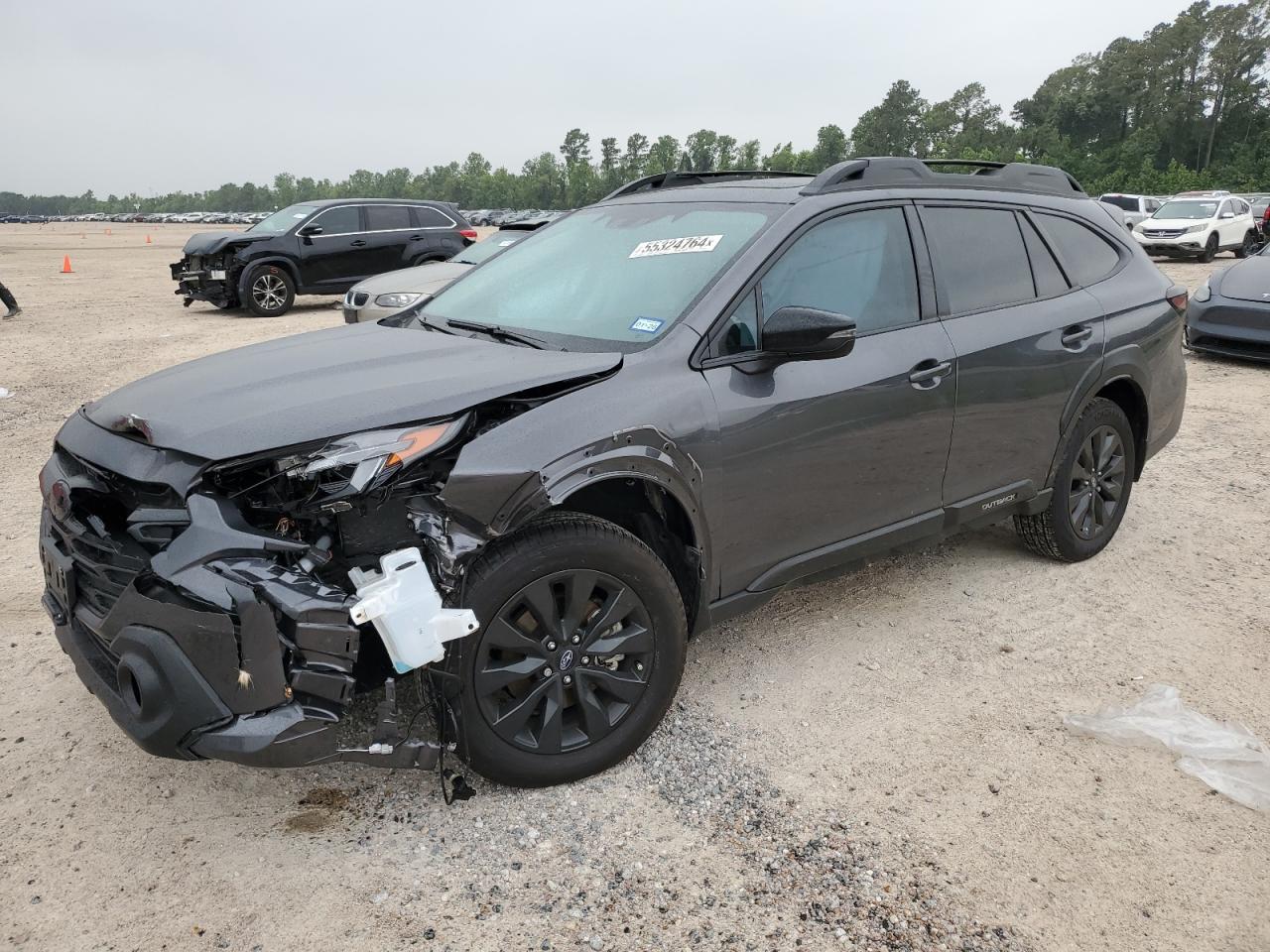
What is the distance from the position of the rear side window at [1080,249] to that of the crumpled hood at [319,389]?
8.57 ft

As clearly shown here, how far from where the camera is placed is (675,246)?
3.42 meters

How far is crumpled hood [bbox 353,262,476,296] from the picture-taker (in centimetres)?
1009

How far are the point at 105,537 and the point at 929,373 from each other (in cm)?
284

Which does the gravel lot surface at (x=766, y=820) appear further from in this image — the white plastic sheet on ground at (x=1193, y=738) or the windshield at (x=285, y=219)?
the windshield at (x=285, y=219)

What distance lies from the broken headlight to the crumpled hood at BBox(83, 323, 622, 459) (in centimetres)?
3

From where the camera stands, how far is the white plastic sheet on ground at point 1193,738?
295 cm

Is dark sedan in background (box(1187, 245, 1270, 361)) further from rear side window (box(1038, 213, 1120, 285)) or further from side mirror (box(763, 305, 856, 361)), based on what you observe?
side mirror (box(763, 305, 856, 361))

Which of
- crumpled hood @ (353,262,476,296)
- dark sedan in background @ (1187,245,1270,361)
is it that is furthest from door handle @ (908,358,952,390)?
dark sedan in background @ (1187,245,1270,361)

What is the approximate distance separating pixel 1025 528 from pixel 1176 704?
1.34 meters

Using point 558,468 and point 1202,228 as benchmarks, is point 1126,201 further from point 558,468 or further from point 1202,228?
point 558,468

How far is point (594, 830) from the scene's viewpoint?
8.79 feet

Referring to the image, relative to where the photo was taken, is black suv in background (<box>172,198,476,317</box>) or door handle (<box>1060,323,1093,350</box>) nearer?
door handle (<box>1060,323,1093,350</box>)

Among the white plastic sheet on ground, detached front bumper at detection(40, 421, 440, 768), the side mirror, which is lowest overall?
the white plastic sheet on ground

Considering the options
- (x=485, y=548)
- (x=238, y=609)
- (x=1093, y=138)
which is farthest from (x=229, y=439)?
(x=1093, y=138)
